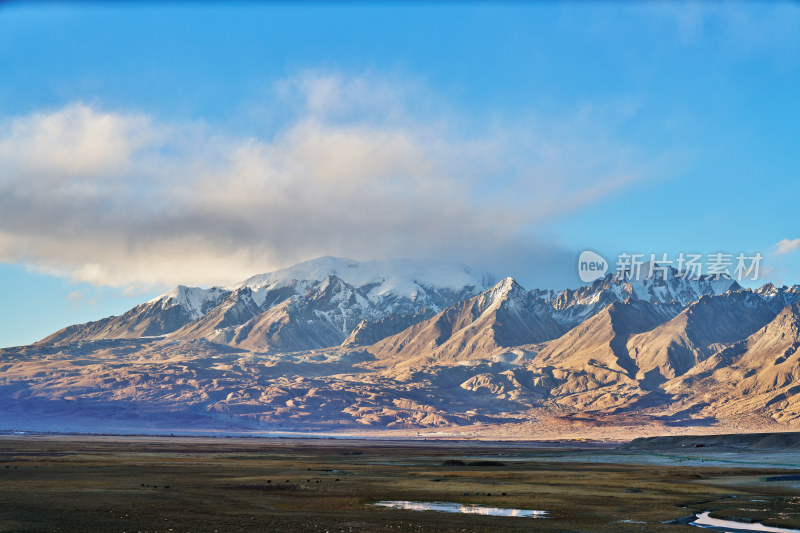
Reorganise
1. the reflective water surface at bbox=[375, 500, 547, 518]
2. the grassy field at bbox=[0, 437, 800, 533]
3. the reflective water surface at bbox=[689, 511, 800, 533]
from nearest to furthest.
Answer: the reflective water surface at bbox=[689, 511, 800, 533] → the grassy field at bbox=[0, 437, 800, 533] → the reflective water surface at bbox=[375, 500, 547, 518]

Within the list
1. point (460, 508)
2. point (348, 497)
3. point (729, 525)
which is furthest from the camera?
point (348, 497)

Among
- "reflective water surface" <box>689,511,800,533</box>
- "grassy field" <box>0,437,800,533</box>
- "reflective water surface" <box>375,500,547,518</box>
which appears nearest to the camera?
"reflective water surface" <box>689,511,800,533</box>

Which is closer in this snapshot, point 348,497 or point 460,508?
point 460,508

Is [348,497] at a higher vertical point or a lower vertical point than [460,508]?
lower

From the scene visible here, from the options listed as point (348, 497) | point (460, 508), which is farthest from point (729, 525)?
point (348, 497)

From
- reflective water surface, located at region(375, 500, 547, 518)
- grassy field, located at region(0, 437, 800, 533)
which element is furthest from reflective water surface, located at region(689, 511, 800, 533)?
reflective water surface, located at region(375, 500, 547, 518)

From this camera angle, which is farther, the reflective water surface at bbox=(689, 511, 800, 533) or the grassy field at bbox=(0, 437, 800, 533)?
the grassy field at bbox=(0, 437, 800, 533)

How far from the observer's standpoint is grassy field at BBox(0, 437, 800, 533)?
54.0 meters

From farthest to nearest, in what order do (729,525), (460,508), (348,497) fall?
(348,497)
(460,508)
(729,525)

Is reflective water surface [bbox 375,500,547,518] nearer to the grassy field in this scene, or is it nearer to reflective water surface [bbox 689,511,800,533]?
the grassy field

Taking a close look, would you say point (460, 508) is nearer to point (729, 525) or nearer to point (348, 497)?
point (348, 497)

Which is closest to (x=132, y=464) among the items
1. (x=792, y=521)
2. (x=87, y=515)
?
(x=87, y=515)

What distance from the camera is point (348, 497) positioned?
2830 inches

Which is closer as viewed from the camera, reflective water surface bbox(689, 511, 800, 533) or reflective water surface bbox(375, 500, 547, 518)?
reflective water surface bbox(689, 511, 800, 533)
